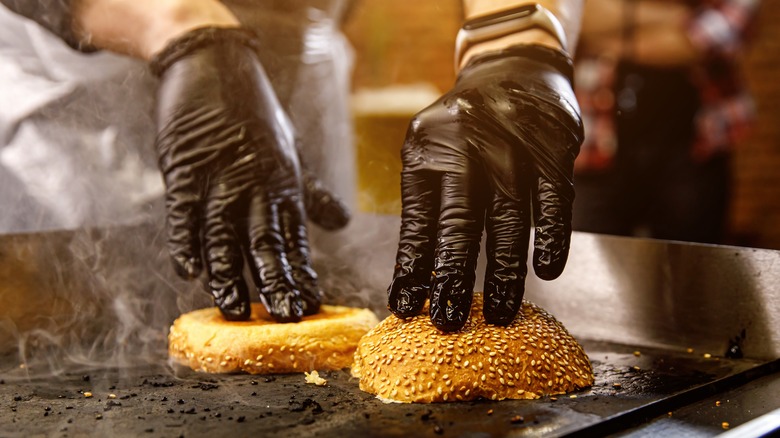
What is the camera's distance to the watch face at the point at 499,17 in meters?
2.03

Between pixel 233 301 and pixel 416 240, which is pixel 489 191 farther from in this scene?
pixel 233 301

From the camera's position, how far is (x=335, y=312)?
2531 millimetres

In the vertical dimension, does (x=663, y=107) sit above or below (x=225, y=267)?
above

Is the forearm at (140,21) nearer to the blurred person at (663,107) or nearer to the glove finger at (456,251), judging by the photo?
the glove finger at (456,251)

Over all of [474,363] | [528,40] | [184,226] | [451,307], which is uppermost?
[528,40]

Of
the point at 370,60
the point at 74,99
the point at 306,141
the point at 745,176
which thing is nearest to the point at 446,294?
the point at 306,141

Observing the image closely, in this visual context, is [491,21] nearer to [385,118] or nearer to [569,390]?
[569,390]

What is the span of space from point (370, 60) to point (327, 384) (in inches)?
110

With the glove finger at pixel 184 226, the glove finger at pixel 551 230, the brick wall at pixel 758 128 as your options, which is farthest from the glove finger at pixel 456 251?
the brick wall at pixel 758 128

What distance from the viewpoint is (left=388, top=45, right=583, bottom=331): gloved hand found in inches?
73.1

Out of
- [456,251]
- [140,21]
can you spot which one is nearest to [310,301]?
[456,251]

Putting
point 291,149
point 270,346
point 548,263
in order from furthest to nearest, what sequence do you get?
1. point 291,149
2. point 270,346
3. point 548,263

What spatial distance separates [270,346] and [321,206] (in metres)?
0.78

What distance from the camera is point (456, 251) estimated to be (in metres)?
1.85
